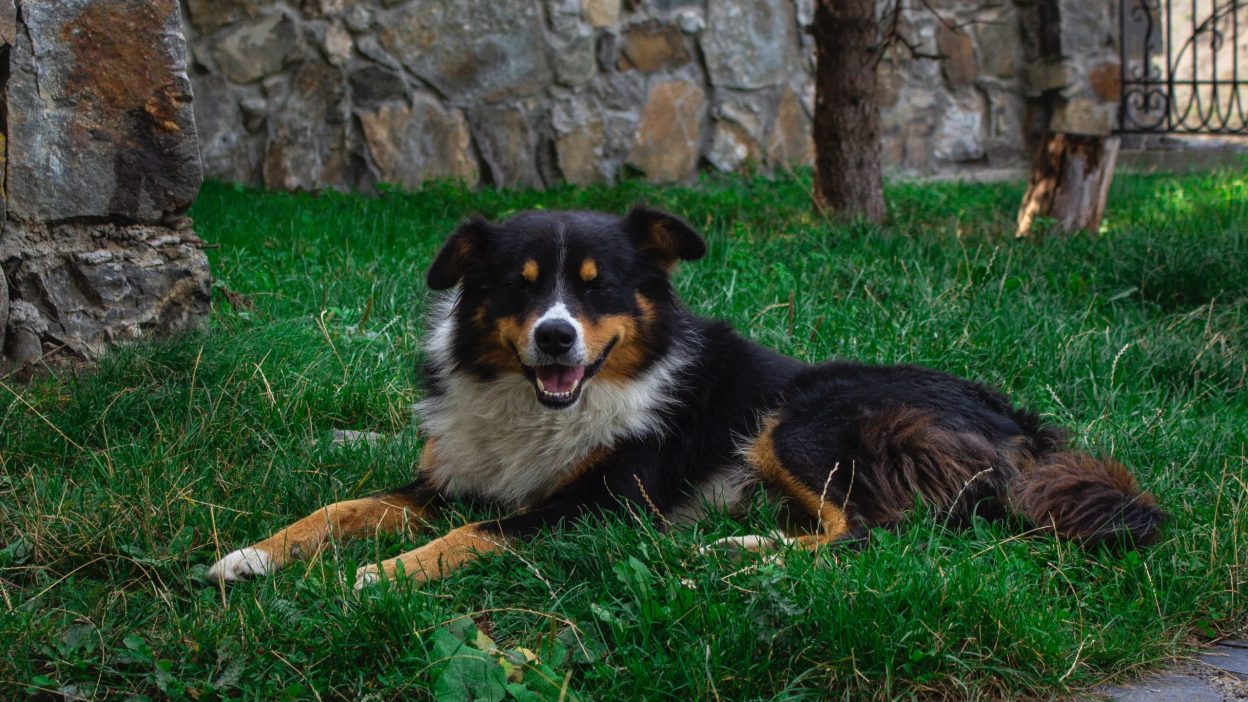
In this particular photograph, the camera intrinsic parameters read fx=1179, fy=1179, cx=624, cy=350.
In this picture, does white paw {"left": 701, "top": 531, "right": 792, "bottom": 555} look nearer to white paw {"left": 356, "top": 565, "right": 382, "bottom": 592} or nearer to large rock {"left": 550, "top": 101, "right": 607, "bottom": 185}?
white paw {"left": 356, "top": 565, "right": 382, "bottom": 592}

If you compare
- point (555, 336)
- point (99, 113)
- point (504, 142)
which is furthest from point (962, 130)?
point (555, 336)

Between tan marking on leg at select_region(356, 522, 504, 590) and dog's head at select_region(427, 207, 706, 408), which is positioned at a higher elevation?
dog's head at select_region(427, 207, 706, 408)

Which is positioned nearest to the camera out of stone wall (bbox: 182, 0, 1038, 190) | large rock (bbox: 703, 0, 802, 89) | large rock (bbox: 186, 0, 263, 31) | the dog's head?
the dog's head

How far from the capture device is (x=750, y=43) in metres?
9.27

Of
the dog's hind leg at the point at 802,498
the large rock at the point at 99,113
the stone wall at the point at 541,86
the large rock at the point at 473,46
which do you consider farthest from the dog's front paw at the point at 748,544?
the large rock at the point at 473,46

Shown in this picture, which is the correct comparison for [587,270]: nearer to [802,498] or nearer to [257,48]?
[802,498]

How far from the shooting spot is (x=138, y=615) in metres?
3.04

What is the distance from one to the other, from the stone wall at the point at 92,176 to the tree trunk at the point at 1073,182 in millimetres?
4979

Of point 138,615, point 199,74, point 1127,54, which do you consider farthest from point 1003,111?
point 138,615

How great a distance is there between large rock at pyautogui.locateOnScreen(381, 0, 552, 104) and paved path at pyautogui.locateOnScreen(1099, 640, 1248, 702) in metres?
6.66

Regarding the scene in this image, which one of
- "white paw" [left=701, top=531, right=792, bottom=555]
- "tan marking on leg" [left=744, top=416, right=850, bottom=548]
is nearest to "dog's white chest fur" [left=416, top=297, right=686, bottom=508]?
"tan marking on leg" [left=744, top=416, right=850, bottom=548]

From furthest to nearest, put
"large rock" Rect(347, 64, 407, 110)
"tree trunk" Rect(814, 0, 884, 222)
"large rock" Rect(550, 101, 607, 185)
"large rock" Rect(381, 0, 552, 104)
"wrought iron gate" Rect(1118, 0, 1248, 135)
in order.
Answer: "wrought iron gate" Rect(1118, 0, 1248, 135)
"large rock" Rect(550, 101, 607, 185)
"large rock" Rect(381, 0, 552, 104)
"large rock" Rect(347, 64, 407, 110)
"tree trunk" Rect(814, 0, 884, 222)

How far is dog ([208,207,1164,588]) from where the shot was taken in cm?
353

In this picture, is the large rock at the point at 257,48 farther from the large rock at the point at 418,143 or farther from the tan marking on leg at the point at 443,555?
the tan marking on leg at the point at 443,555
